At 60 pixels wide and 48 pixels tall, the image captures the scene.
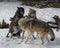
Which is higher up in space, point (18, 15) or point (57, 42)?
point (18, 15)

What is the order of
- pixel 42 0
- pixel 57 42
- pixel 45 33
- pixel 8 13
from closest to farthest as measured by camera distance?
pixel 45 33 < pixel 57 42 < pixel 8 13 < pixel 42 0

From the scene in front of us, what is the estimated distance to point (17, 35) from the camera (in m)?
6.06

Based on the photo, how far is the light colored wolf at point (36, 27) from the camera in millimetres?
5289

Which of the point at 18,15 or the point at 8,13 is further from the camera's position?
the point at 8,13

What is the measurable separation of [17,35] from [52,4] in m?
7.36

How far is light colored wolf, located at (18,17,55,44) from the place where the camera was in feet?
17.4

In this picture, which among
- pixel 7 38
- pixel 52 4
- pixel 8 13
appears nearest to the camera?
pixel 7 38

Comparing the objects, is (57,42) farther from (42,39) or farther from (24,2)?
(24,2)

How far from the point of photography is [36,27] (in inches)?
211

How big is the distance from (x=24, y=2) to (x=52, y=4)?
5.64 ft

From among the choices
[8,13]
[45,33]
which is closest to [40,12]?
[8,13]

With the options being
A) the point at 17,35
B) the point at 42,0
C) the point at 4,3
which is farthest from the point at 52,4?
the point at 17,35

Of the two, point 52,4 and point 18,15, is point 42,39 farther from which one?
point 52,4

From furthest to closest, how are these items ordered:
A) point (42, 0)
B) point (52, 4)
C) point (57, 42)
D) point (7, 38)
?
point (42, 0) → point (52, 4) → point (7, 38) → point (57, 42)
